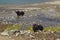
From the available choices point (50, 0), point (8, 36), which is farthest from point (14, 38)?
point (50, 0)

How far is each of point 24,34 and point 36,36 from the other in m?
0.88

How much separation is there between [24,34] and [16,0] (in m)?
37.4

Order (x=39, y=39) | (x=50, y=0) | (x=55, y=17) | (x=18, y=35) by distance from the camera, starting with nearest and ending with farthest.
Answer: (x=39, y=39), (x=18, y=35), (x=55, y=17), (x=50, y=0)

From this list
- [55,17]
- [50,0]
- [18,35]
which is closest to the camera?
[18,35]

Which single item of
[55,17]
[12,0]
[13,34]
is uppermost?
[13,34]

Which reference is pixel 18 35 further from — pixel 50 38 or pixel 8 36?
pixel 50 38

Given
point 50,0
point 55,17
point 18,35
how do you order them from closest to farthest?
1. point 18,35
2. point 55,17
3. point 50,0

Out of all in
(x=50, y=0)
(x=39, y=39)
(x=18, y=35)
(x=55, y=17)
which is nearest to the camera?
(x=39, y=39)

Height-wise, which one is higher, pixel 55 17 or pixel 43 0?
pixel 55 17

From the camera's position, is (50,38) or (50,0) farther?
(50,0)

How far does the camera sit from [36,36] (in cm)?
1639

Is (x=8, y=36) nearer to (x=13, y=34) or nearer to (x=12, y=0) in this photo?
(x=13, y=34)

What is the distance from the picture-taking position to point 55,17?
104ft

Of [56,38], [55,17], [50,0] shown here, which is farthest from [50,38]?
[50,0]
